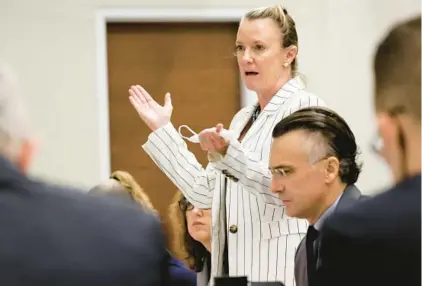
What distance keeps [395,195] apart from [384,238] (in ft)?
0.20

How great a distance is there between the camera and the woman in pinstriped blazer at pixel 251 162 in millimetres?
2102

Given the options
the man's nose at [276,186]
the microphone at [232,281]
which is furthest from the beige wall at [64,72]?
the microphone at [232,281]

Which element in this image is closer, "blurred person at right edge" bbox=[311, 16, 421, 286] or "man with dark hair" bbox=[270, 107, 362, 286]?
"blurred person at right edge" bbox=[311, 16, 421, 286]

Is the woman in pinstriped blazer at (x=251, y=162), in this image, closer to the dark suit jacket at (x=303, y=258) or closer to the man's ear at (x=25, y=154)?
the dark suit jacket at (x=303, y=258)

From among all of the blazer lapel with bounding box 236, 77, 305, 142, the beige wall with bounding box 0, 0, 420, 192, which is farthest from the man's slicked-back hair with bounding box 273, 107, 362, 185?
the beige wall with bounding box 0, 0, 420, 192

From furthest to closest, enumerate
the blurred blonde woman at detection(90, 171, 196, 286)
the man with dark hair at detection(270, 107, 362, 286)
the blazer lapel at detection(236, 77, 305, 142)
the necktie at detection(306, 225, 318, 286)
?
the blurred blonde woman at detection(90, 171, 196, 286) < the blazer lapel at detection(236, 77, 305, 142) < the man with dark hair at detection(270, 107, 362, 286) < the necktie at detection(306, 225, 318, 286)

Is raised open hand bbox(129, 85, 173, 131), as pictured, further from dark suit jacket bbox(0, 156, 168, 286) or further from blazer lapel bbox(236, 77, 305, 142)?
dark suit jacket bbox(0, 156, 168, 286)

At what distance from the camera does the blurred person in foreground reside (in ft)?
3.62

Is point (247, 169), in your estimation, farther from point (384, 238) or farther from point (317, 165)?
point (384, 238)

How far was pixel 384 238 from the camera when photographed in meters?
1.16

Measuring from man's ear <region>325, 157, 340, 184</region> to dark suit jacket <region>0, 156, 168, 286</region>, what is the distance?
0.83 m

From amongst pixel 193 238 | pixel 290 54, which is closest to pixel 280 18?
pixel 290 54

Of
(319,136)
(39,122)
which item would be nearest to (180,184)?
(319,136)

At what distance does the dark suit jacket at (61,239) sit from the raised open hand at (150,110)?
3.88ft
